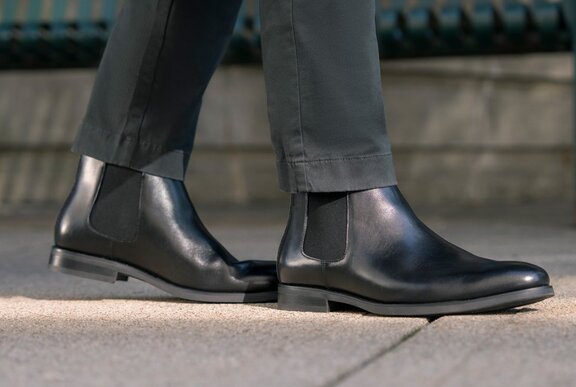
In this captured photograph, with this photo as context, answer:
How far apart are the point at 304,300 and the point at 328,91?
0.25 metres

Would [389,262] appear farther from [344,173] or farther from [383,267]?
[344,173]

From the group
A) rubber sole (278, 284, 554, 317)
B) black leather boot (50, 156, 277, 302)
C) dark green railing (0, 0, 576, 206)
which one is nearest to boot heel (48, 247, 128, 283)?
black leather boot (50, 156, 277, 302)

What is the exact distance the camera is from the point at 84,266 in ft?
4.25

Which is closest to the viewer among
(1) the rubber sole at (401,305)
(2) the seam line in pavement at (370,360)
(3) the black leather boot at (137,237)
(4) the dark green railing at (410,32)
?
(2) the seam line in pavement at (370,360)

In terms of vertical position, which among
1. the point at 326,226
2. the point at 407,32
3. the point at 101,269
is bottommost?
the point at 101,269

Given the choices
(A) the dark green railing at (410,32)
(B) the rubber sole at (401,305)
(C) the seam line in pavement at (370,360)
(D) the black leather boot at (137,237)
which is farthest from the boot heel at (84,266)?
(A) the dark green railing at (410,32)

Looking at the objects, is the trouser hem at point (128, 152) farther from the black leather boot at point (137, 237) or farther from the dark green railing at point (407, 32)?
the dark green railing at point (407, 32)

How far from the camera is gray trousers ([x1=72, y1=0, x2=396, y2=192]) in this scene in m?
1.11

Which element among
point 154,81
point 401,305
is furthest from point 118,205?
point 401,305

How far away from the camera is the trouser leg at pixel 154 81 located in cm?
126

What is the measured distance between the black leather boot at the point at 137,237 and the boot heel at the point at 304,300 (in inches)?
4.0

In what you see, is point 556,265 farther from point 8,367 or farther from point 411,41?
point 411,41

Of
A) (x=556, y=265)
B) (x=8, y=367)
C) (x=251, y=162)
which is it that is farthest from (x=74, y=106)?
(x=8, y=367)

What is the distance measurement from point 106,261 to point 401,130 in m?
2.65
